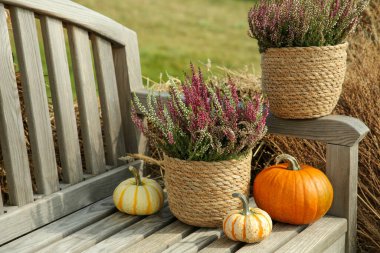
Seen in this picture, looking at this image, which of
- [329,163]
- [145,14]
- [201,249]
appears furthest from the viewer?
[145,14]

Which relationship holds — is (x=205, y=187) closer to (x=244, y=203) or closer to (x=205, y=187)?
(x=205, y=187)

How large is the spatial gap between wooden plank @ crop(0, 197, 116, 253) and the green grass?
4.23 m

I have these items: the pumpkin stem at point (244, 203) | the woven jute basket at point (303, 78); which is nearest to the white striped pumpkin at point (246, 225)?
the pumpkin stem at point (244, 203)

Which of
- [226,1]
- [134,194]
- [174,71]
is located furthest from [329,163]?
[226,1]

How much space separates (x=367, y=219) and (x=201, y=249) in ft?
2.93

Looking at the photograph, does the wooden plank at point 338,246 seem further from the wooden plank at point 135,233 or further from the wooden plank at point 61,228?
the wooden plank at point 61,228

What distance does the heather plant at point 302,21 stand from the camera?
2.09 meters

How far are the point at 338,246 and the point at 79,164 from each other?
1.07 meters

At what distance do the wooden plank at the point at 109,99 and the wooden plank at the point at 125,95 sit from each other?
43mm

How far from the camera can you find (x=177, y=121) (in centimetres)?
210

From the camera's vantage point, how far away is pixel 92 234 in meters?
2.14

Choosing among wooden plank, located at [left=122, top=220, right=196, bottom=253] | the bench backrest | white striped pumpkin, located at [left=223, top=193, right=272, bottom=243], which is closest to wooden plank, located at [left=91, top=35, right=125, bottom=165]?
the bench backrest

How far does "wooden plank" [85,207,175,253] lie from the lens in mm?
2033

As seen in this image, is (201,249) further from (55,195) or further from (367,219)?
(367,219)
